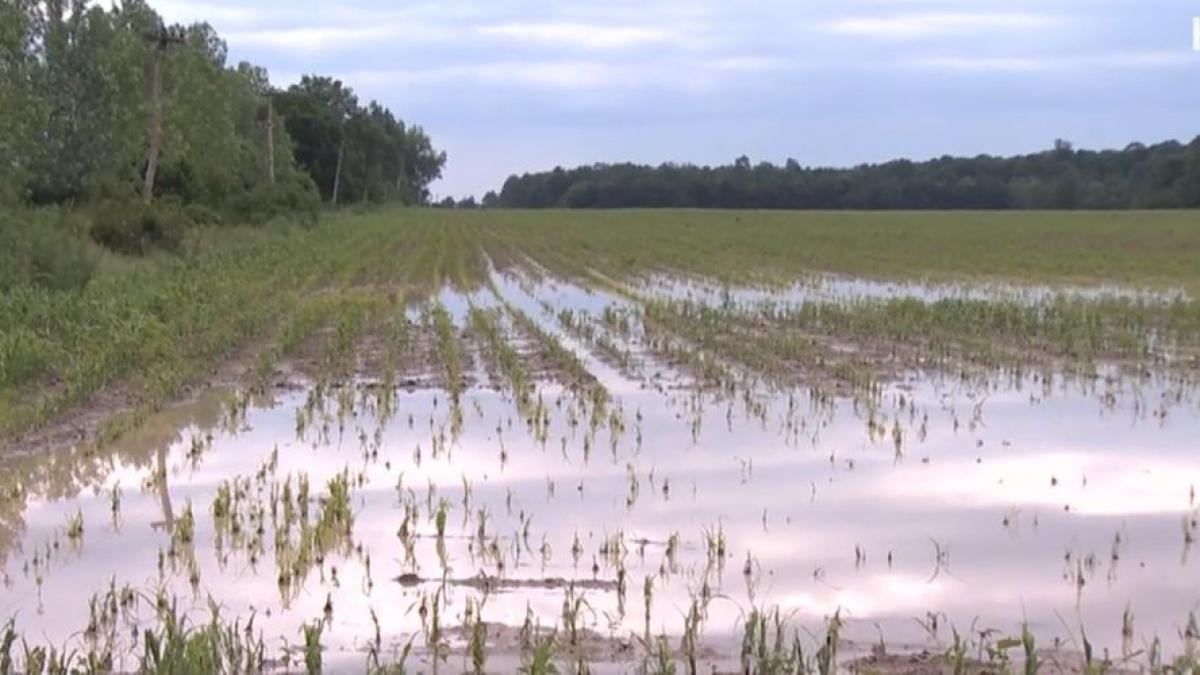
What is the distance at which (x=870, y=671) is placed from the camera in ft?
18.8

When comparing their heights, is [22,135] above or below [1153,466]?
above

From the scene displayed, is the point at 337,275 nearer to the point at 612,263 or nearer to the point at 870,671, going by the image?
the point at 612,263

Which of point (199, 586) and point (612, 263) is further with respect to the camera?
point (612, 263)

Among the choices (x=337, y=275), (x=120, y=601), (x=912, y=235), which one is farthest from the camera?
(x=912, y=235)

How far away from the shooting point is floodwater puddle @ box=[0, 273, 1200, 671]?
6621 mm

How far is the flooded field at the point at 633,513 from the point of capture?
622cm

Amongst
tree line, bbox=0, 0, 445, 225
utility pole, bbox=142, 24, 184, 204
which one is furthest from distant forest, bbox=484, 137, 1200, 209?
utility pole, bbox=142, 24, 184, 204

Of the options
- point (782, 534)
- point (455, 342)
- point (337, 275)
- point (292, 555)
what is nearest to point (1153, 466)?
point (782, 534)

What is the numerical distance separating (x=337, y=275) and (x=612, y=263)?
847 centimetres

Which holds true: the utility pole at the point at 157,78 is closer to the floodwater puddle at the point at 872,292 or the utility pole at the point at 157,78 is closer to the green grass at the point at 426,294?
the green grass at the point at 426,294

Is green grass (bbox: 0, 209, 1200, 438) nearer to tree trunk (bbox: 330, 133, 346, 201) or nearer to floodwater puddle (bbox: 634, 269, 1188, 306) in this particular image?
floodwater puddle (bbox: 634, 269, 1188, 306)

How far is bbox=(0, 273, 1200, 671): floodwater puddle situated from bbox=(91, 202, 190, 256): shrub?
685 inches

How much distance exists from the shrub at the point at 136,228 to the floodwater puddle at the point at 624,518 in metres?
17.4

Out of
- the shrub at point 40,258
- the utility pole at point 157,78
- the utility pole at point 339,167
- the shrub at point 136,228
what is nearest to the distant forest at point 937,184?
the utility pole at point 339,167
